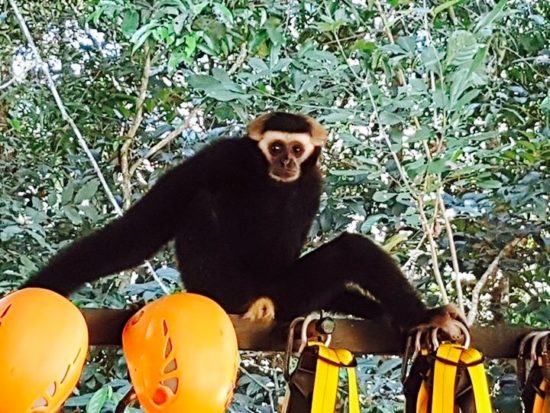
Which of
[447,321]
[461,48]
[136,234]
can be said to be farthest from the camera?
[461,48]

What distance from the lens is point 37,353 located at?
3.80 feet

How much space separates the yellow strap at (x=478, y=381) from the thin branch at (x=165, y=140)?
1.60 metres

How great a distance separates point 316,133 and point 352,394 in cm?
106

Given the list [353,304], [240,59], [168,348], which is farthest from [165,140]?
[168,348]

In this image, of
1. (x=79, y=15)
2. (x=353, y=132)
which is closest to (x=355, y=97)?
(x=353, y=132)

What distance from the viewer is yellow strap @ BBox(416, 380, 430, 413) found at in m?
1.29

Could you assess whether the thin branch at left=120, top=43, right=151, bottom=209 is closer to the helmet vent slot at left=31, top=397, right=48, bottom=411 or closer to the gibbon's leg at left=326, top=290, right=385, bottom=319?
the gibbon's leg at left=326, top=290, right=385, bottom=319

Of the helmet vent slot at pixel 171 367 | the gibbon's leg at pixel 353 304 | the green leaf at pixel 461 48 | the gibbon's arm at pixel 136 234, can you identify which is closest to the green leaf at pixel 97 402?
the gibbon's arm at pixel 136 234

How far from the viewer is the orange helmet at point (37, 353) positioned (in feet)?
3.74

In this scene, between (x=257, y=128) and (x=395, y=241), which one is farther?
(x=395, y=241)

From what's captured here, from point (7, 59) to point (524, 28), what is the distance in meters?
1.81

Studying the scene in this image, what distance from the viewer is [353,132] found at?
8.40ft

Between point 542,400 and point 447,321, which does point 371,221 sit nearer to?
point 447,321

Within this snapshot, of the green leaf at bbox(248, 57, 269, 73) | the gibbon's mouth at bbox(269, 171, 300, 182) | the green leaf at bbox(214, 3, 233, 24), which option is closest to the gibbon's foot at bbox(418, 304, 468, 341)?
the gibbon's mouth at bbox(269, 171, 300, 182)
